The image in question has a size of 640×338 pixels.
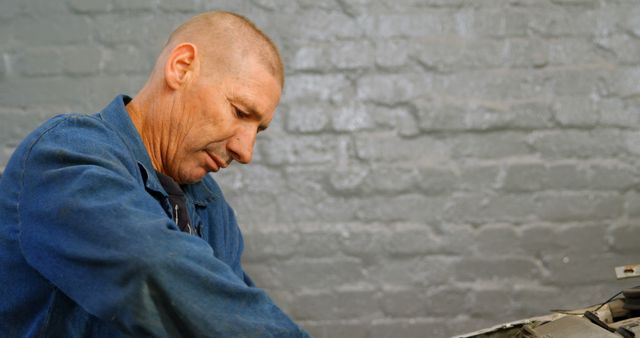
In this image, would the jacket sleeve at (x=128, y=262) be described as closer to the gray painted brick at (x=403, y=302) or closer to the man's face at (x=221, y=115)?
the man's face at (x=221, y=115)

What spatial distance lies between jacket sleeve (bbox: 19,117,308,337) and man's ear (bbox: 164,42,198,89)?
35 cm

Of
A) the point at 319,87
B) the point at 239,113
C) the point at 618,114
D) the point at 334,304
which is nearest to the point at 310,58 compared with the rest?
the point at 319,87

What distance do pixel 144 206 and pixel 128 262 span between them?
0.11 metres

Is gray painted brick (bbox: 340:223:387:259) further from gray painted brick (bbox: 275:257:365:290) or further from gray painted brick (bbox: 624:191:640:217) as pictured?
gray painted brick (bbox: 624:191:640:217)

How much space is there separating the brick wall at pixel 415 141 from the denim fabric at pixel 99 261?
135cm

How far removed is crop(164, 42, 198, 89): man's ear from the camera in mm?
1412

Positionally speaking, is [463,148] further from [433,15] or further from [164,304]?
[164,304]

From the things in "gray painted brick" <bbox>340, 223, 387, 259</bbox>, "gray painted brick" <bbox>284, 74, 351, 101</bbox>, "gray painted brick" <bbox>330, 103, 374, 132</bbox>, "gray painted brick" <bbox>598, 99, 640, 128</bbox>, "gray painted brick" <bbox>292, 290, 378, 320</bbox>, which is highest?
"gray painted brick" <bbox>284, 74, 351, 101</bbox>

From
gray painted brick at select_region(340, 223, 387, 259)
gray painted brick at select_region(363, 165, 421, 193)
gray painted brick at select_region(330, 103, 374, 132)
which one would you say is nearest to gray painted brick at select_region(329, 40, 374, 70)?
gray painted brick at select_region(330, 103, 374, 132)

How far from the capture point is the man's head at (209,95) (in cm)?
142

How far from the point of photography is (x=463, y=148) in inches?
101

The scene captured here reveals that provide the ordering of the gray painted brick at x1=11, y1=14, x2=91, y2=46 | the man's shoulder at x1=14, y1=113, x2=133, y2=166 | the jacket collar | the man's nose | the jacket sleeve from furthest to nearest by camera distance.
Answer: the gray painted brick at x1=11, y1=14, x2=91, y2=46, the man's nose, the jacket collar, the man's shoulder at x1=14, y1=113, x2=133, y2=166, the jacket sleeve

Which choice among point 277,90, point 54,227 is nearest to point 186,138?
point 277,90

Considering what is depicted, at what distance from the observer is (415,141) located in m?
2.56
